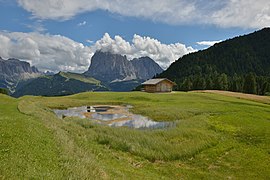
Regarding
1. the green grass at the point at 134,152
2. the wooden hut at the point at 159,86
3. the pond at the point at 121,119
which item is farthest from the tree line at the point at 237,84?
the green grass at the point at 134,152

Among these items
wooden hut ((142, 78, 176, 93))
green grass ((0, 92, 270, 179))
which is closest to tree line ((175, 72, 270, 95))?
wooden hut ((142, 78, 176, 93))

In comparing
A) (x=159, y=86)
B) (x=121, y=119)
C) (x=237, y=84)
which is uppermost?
(x=237, y=84)

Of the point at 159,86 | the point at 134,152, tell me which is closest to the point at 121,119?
the point at 134,152

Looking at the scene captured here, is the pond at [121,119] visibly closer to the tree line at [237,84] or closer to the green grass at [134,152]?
the green grass at [134,152]

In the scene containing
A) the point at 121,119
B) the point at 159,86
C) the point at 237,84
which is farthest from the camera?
the point at 237,84

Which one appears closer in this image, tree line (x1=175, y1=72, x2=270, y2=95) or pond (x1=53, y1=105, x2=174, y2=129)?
pond (x1=53, y1=105, x2=174, y2=129)

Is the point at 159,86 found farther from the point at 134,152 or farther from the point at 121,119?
the point at 134,152

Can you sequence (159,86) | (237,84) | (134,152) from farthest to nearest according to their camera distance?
(237,84), (159,86), (134,152)

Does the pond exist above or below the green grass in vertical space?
below

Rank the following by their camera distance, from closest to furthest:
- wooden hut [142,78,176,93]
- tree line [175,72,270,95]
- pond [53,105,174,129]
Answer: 1. pond [53,105,174,129]
2. wooden hut [142,78,176,93]
3. tree line [175,72,270,95]

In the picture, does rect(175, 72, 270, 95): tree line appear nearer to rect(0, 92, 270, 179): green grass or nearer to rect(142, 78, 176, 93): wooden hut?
rect(142, 78, 176, 93): wooden hut

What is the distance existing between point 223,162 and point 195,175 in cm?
→ 413

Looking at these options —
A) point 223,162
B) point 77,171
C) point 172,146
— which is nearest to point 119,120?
point 172,146

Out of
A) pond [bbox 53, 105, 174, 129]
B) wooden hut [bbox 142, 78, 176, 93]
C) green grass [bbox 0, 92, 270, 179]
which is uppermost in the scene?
wooden hut [bbox 142, 78, 176, 93]
